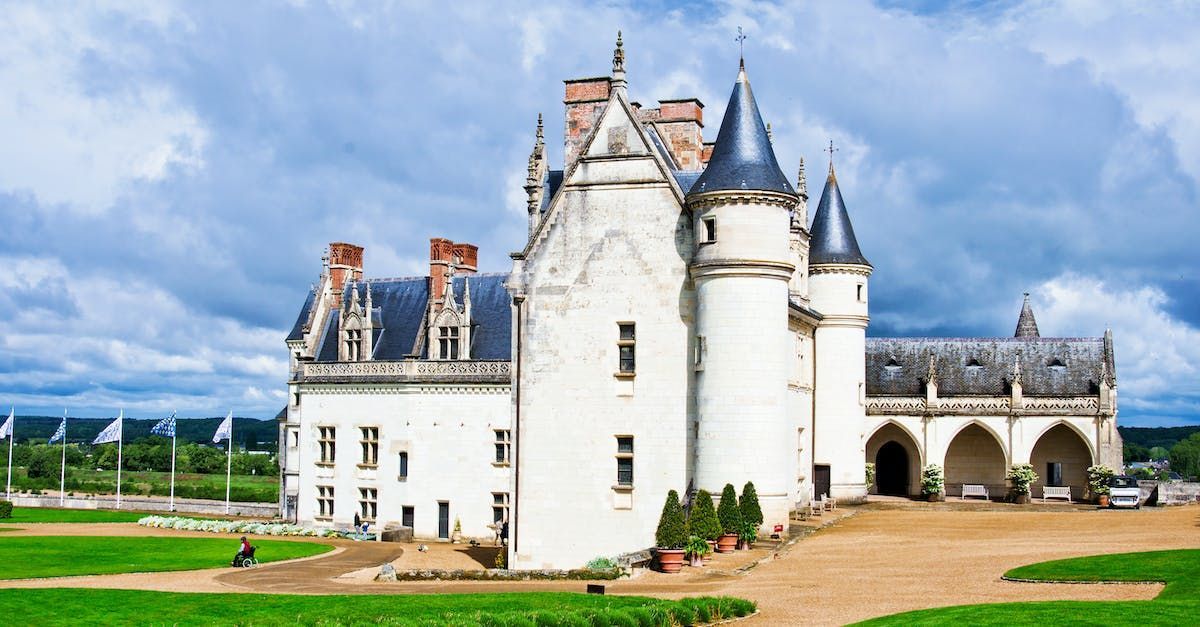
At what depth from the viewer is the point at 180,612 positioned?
71.9ft

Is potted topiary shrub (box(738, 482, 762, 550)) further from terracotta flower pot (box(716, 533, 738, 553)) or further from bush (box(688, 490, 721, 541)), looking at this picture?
bush (box(688, 490, 721, 541))

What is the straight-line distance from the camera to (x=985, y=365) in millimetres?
50250

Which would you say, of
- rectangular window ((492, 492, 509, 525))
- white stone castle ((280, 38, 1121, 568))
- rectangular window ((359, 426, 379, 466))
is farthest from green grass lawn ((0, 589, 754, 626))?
rectangular window ((359, 426, 379, 466))

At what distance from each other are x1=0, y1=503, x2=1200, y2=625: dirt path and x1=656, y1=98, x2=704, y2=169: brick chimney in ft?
36.0

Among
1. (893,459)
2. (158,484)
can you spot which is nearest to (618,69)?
(893,459)

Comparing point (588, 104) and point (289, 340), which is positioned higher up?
point (588, 104)

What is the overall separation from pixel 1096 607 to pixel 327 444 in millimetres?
36054

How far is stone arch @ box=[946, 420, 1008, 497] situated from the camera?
51000 millimetres

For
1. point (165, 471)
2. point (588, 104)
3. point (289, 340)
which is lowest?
point (165, 471)

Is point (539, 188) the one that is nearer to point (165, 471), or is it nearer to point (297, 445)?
point (297, 445)

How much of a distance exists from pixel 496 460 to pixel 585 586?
21.9m

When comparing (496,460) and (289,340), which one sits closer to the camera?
(496,460)

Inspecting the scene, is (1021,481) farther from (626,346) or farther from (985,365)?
(626,346)

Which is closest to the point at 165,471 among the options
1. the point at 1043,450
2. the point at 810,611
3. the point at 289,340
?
the point at 289,340
